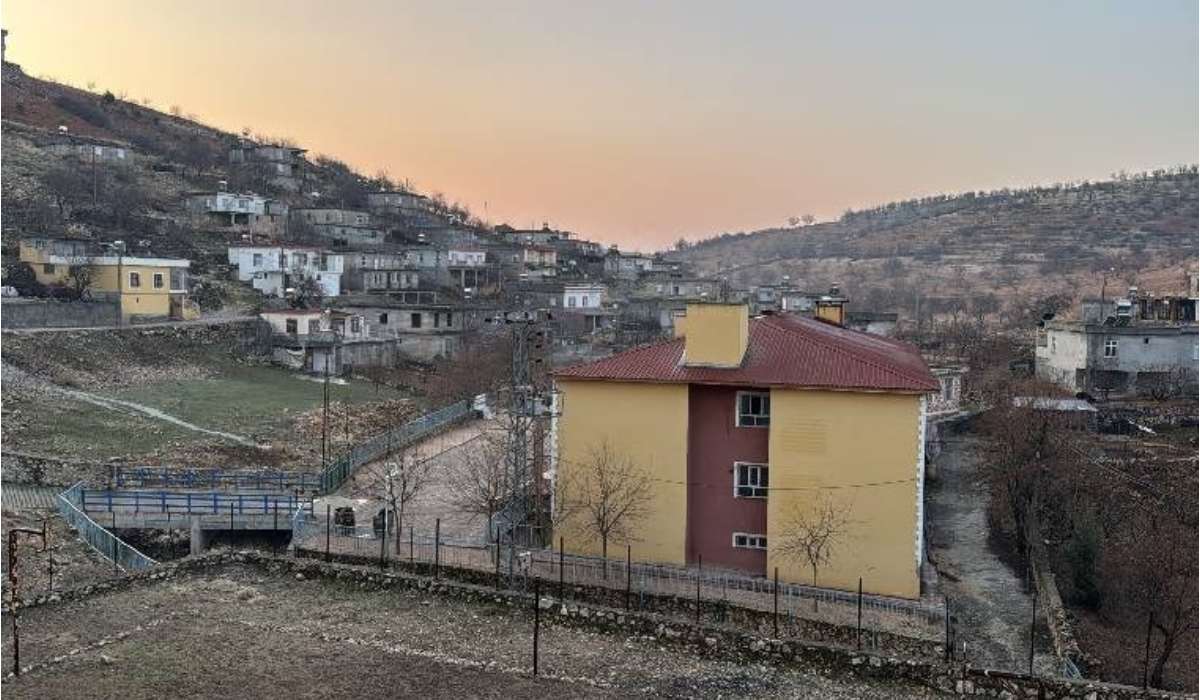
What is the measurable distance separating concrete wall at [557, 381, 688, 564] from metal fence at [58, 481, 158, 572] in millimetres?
8703

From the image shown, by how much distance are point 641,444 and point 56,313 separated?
35583mm

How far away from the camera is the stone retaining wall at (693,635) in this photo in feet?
48.0

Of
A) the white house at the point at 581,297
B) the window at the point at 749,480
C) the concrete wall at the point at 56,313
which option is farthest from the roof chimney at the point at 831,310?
the white house at the point at 581,297

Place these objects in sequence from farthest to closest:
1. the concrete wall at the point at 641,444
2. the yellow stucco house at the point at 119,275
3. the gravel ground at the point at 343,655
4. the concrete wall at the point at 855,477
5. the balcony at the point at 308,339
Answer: the yellow stucco house at the point at 119,275 → the balcony at the point at 308,339 → the concrete wall at the point at 641,444 → the concrete wall at the point at 855,477 → the gravel ground at the point at 343,655

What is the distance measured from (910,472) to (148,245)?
56737mm

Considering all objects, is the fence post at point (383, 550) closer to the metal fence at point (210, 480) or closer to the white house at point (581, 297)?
the metal fence at point (210, 480)

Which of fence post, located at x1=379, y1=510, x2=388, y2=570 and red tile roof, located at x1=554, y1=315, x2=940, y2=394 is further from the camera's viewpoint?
fence post, located at x1=379, y1=510, x2=388, y2=570

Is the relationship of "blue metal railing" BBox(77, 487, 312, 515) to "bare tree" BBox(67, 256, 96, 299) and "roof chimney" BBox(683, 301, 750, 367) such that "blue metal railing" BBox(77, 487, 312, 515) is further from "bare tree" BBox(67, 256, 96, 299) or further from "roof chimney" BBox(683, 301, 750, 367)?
"bare tree" BBox(67, 256, 96, 299)

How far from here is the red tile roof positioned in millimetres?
19656

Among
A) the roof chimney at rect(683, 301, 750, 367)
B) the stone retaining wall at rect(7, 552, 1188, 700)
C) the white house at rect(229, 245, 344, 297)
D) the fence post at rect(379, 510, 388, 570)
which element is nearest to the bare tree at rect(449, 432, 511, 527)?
the fence post at rect(379, 510, 388, 570)

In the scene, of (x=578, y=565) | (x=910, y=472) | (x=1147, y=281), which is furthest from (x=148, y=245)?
(x=1147, y=281)

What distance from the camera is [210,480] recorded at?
27.4 meters

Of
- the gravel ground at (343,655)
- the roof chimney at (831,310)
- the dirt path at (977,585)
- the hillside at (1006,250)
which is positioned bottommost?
the dirt path at (977,585)

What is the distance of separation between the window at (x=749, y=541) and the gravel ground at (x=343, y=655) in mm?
4487
